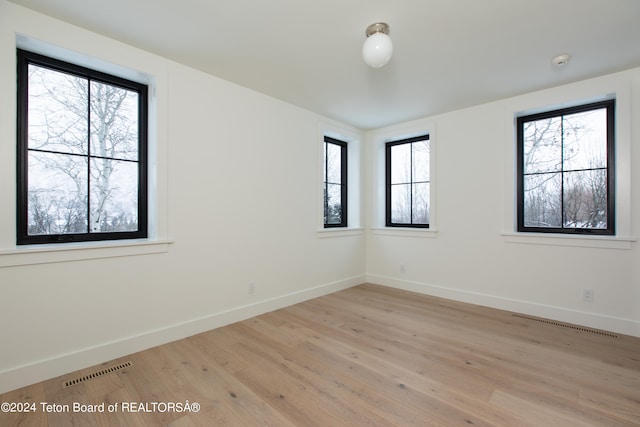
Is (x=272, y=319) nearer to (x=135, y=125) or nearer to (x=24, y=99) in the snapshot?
(x=135, y=125)

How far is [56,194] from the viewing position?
2111 millimetres

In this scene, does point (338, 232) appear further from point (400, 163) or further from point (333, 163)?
point (400, 163)

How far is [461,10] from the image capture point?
6.13 feet

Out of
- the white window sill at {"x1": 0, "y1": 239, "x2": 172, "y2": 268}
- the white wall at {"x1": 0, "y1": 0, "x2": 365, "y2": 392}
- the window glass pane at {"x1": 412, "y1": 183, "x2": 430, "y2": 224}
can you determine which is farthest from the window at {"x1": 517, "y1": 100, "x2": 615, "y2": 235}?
the white window sill at {"x1": 0, "y1": 239, "x2": 172, "y2": 268}

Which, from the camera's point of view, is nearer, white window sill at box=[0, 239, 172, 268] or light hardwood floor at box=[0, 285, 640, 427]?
light hardwood floor at box=[0, 285, 640, 427]

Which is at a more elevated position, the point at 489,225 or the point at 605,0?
the point at 605,0

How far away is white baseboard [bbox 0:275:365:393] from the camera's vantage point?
6.01 feet

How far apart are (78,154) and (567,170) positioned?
180 inches

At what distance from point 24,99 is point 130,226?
1100mm

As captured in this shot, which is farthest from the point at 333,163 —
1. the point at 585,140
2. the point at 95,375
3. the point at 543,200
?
the point at 95,375

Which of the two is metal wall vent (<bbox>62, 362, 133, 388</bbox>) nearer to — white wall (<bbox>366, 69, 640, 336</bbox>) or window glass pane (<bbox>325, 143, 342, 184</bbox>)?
window glass pane (<bbox>325, 143, 342, 184</bbox>)

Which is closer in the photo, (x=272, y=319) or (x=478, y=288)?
(x=272, y=319)

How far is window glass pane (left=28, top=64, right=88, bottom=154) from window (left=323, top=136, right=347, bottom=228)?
2.71m

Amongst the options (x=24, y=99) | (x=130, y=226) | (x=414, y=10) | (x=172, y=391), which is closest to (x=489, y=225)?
(x=414, y=10)
